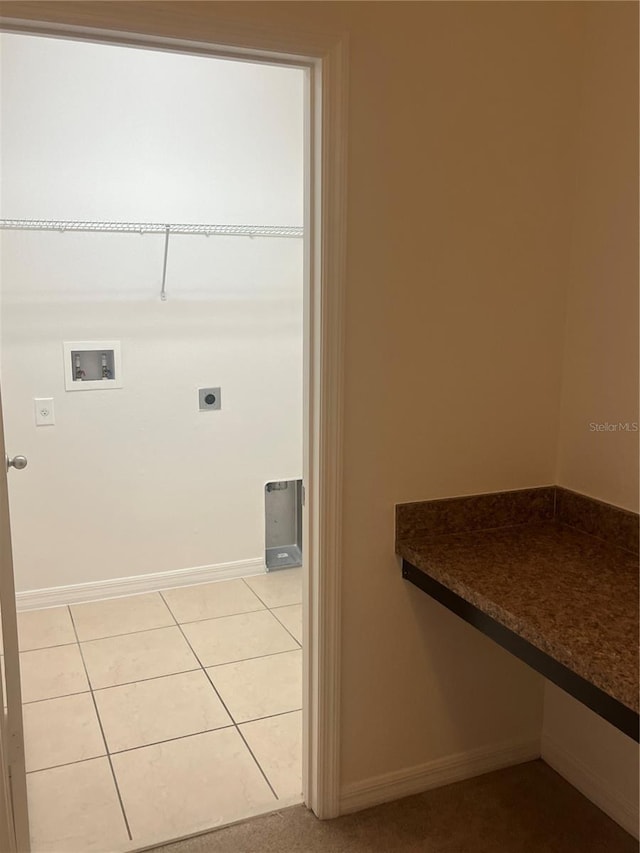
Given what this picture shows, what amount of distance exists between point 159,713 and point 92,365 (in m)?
1.56

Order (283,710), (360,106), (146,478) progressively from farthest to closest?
(146,478) < (283,710) < (360,106)

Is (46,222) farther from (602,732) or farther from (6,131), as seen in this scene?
(602,732)

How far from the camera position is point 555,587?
1.78 metres

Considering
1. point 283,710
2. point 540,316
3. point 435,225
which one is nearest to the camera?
point 435,225

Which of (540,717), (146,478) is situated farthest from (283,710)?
(146,478)

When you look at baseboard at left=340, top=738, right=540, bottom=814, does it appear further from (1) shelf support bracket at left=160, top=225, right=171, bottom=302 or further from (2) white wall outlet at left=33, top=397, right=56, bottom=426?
(1) shelf support bracket at left=160, top=225, right=171, bottom=302

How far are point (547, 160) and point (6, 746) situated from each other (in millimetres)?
2108

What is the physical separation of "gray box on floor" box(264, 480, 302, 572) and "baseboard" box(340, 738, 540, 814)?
1.81 meters

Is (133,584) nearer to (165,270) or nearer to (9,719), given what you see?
(165,270)

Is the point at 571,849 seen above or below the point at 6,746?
below

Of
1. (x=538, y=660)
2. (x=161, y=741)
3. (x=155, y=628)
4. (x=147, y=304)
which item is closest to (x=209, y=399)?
(x=147, y=304)

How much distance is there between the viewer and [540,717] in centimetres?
241

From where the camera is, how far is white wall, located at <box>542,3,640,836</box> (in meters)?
1.95

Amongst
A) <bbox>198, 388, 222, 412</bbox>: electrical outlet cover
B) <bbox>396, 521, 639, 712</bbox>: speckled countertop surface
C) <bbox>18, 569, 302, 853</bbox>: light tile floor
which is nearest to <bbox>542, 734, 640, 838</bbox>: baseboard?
<bbox>396, 521, 639, 712</bbox>: speckled countertop surface
